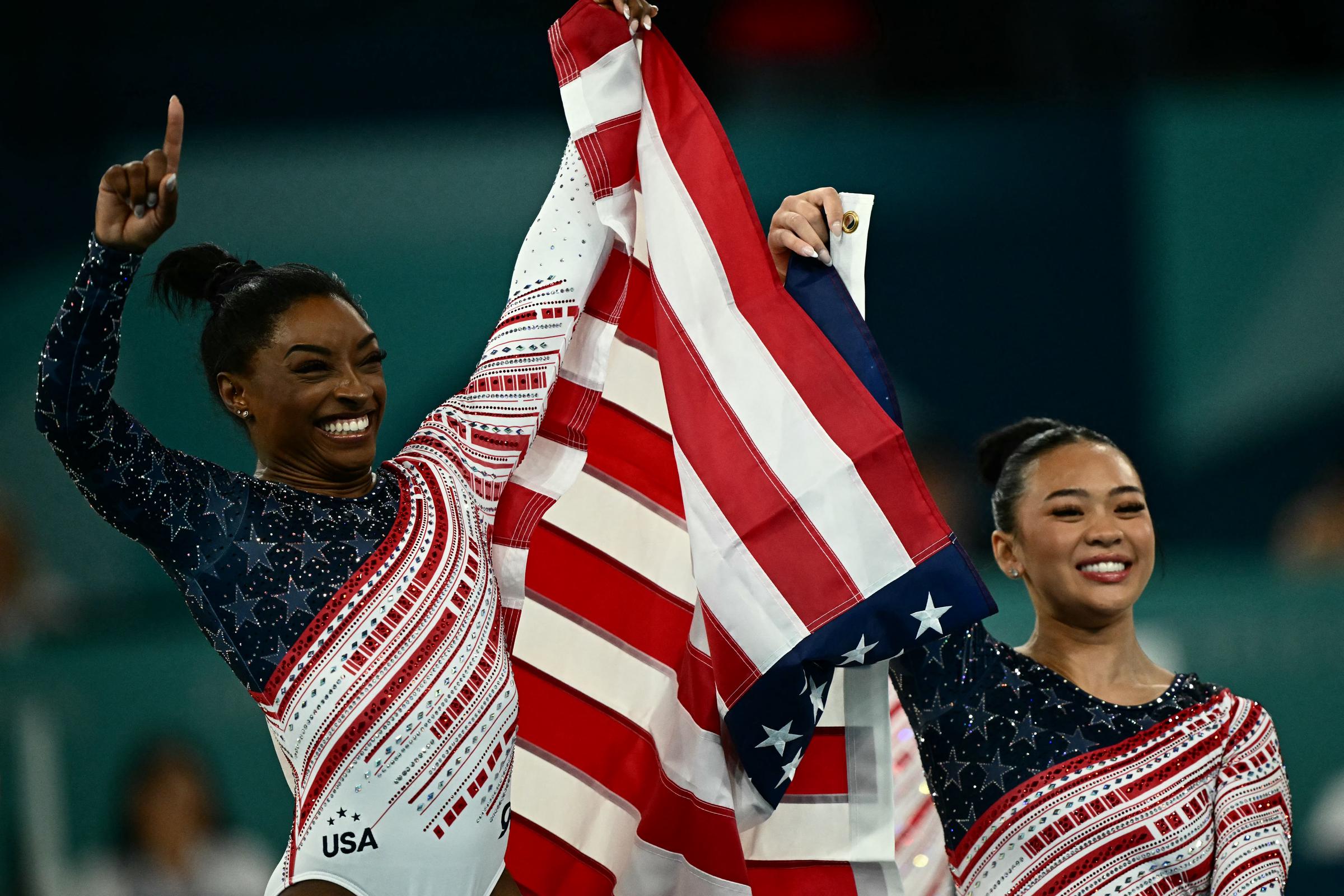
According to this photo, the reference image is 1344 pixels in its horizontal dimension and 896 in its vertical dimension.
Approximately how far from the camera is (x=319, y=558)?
1847mm

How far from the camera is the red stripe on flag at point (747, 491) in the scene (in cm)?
196

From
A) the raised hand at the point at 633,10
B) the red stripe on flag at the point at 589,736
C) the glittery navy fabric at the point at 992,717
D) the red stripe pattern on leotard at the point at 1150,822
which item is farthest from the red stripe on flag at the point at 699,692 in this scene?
the raised hand at the point at 633,10

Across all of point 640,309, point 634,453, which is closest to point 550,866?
point 634,453

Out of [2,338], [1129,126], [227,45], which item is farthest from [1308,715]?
[2,338]

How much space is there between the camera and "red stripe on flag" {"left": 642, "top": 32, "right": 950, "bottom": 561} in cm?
198

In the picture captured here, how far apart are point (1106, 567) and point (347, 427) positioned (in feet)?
3.89

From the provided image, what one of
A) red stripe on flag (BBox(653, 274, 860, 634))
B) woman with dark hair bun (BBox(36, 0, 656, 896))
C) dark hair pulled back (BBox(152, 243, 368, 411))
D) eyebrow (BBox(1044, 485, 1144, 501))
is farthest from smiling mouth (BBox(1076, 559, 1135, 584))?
dark hair pulled back (BBox(152, 243, 368, 411))

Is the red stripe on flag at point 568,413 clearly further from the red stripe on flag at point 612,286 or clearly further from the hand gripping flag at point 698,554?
the red stripe on flag at point 612,286

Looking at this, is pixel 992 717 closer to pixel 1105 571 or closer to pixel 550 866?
pixel 1105 571

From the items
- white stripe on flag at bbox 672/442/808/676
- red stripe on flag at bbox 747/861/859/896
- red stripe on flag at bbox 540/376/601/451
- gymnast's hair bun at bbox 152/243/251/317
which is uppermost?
red stripe on flag at bbox 540/376/601/451

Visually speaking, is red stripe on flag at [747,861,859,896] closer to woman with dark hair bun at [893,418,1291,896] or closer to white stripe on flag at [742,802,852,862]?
white stripe on flag at [742,802,852,862]

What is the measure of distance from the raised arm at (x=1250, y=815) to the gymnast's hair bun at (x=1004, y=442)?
1.92 feet

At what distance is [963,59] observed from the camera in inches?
195

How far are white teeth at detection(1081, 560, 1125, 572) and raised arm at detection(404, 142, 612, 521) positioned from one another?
2.89ft
